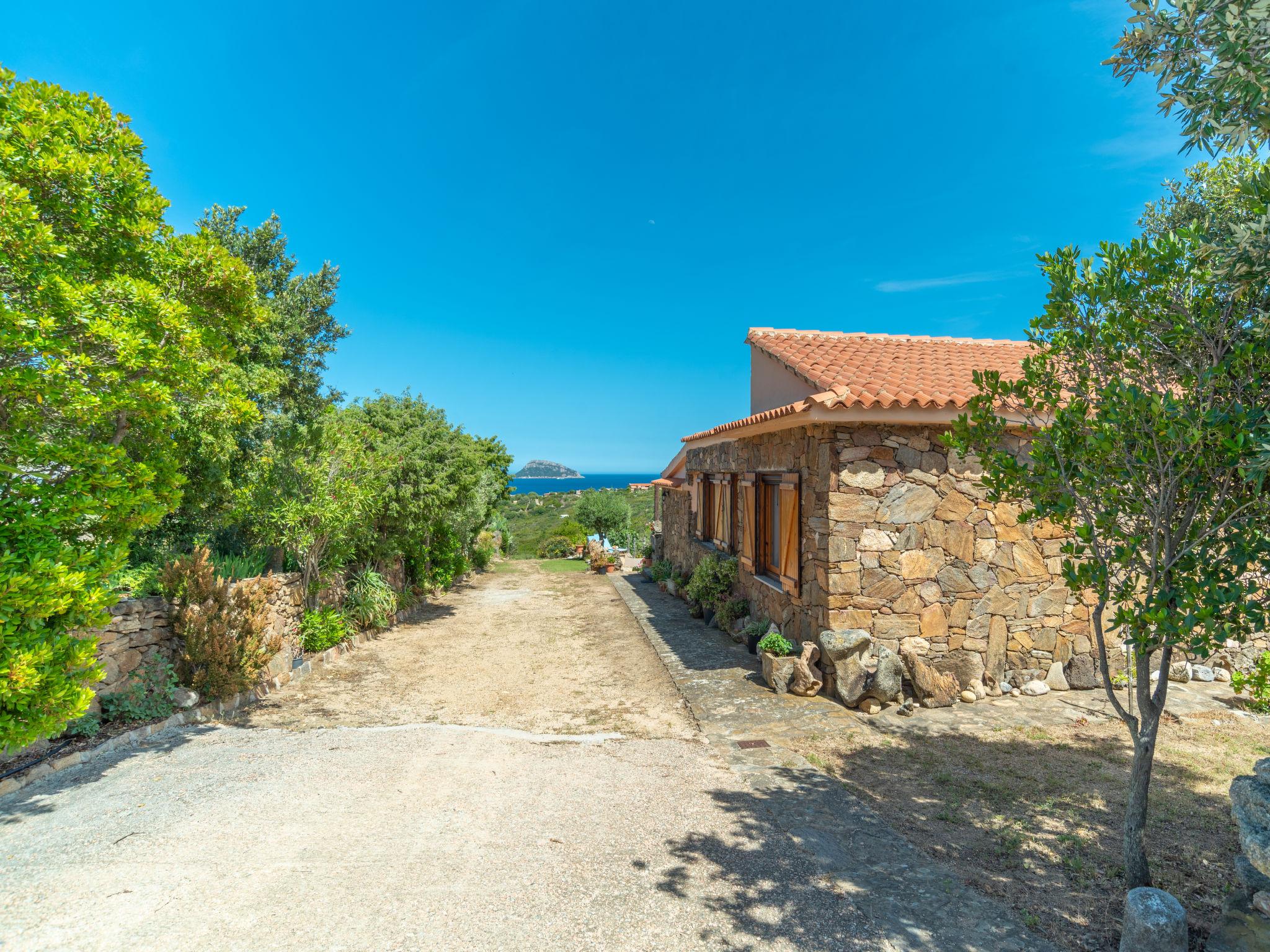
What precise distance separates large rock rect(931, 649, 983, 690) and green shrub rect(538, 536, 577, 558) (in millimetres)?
17622

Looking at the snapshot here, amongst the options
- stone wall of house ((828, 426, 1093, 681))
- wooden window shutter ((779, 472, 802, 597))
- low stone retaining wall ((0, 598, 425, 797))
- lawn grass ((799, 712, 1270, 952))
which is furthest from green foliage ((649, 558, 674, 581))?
lawn grass ((799, 712, 1270, 952))

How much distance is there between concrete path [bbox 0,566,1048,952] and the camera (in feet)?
10.3

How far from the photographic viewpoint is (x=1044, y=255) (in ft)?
12.7

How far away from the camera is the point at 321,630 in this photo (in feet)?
29.2

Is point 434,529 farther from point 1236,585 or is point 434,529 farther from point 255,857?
point 1236,585

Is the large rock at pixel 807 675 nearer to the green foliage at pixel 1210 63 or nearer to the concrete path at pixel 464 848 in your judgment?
the concrete path at pixel 464 848

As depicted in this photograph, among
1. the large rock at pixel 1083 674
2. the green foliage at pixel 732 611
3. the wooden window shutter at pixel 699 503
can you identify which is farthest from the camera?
the wooden window shutter at pixel 699 503

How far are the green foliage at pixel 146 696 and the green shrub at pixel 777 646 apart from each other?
6.40 metres

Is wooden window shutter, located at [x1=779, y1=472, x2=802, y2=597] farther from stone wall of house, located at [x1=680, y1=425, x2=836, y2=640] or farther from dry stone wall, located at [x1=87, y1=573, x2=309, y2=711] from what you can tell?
dry stone wall, located at [x1=87, y1=573, x2=309, y2=711]

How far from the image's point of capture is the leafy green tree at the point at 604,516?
25.8 m

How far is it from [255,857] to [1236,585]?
17.9 feet

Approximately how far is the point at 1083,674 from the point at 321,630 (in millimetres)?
9937

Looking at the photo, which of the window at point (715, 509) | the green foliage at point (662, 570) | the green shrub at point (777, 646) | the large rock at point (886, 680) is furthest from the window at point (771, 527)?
the green foliage at point (662, 570)

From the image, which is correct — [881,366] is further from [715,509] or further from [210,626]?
[210,626]
